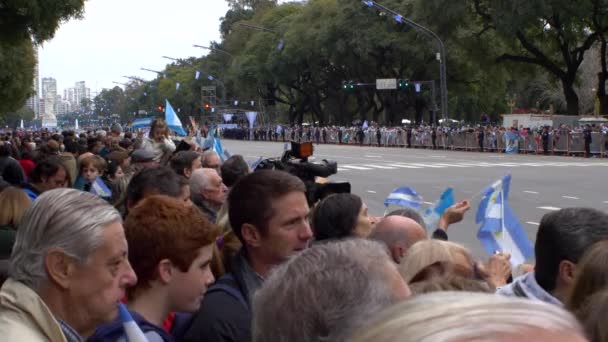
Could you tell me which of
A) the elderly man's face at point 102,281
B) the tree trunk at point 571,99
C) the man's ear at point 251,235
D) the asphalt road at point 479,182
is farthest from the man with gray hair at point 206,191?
the tree trunk at point 571,99

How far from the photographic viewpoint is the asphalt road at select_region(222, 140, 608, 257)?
1917 centimetres

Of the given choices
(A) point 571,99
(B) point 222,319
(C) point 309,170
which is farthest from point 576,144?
(B) point 222,319

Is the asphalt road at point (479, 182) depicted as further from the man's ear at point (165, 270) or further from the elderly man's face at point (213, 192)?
the man's ear at point (165, 270)

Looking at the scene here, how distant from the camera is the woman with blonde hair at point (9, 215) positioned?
5258 mm

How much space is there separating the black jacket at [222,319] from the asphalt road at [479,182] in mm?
9895

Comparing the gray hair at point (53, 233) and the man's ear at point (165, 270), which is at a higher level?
the gray hair at point (53, 233)

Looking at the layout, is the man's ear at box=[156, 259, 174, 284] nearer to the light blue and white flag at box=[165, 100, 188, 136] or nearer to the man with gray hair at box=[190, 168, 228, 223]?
the man with gray hair at box=[190, 168, 228, 223]

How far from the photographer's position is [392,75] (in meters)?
74.7

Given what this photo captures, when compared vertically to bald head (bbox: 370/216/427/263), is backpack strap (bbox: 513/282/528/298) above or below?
below

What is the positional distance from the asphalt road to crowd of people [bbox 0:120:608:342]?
8971 mm

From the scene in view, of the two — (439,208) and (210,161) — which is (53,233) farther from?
(210,161)

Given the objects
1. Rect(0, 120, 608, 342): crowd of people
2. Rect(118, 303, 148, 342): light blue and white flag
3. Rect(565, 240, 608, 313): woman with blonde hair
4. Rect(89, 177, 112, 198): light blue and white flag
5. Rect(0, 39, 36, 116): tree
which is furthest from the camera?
Rect(0, 39, 36, 116): tree

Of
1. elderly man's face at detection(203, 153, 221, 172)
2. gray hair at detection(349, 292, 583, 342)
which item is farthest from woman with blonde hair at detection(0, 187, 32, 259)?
gray hair at detection(349, 292, 583, 342)

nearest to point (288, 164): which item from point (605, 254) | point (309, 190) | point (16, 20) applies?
point (309, 190)
